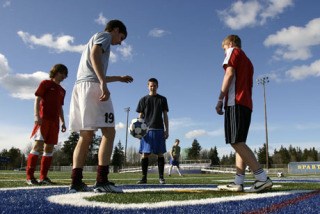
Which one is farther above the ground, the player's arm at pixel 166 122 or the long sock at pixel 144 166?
the player's arm at pixel 166 122

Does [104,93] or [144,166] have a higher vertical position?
[104,93]

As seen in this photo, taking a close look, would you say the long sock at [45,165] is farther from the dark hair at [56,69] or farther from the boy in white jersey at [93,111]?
the boy in white jersey at [93,111]

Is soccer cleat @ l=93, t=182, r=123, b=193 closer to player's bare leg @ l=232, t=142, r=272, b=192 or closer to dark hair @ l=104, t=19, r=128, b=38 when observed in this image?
player's bare leg @ l=232, t=142, r=272, b=192

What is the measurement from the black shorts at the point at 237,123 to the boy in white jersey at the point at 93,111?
1.45 meters

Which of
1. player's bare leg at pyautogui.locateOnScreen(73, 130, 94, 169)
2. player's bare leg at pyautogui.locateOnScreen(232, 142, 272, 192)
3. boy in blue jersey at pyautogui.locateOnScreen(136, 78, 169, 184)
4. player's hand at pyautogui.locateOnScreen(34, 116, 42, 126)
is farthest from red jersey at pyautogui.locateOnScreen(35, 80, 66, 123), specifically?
player's bare leg at pyautogui.locateOnScreen(232, 142, 272, 192)

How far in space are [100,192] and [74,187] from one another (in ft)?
1.18

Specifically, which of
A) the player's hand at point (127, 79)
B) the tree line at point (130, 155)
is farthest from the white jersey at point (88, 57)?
the tree line at point (130, 155)

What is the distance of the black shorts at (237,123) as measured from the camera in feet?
13.3

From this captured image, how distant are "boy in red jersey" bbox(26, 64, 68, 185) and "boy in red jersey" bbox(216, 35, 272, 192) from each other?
367 cm

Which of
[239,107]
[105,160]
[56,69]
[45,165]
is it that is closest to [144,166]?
[45,165]

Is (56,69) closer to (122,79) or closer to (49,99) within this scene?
(49,99)

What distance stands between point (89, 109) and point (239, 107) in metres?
1.86

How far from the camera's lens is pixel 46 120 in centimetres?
657

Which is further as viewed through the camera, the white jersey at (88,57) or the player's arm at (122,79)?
the player's arm at (122,79)
